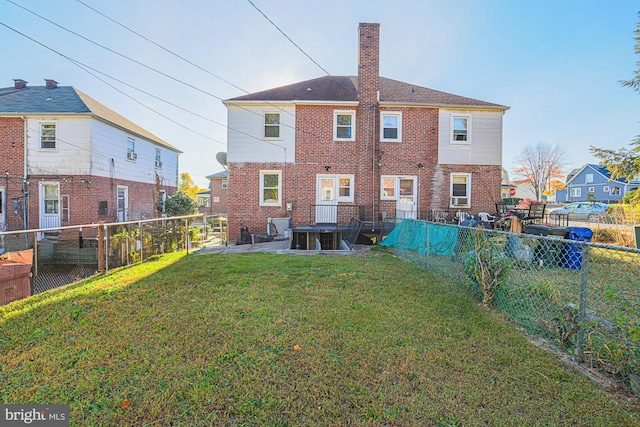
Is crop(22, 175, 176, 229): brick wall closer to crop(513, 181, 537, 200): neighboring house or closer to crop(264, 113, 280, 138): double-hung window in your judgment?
crop(264, 113, 280, 138): double-hung window

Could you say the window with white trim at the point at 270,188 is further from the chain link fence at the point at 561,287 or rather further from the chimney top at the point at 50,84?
the chimney top at the point at 50,84

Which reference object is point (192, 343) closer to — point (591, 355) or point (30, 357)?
point (30, 357)

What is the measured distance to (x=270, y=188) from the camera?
1198cm

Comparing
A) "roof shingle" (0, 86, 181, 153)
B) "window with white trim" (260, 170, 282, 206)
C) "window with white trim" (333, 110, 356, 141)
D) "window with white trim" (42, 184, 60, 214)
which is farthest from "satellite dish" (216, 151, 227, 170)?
"window with white trim" (42, 184, 60, 214)

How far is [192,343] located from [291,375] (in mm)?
1233

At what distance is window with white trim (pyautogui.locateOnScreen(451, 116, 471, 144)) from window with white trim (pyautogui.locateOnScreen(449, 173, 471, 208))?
1568mm

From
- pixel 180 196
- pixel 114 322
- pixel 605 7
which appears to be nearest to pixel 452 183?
pixel 605 7

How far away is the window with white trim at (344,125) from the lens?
12023 millimetres

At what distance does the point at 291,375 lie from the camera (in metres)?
2.37

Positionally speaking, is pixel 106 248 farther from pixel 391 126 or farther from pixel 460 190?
pixel 460 190

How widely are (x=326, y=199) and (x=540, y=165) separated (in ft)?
117

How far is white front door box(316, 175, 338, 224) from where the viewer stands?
11891 mm

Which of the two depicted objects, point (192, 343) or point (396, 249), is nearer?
point (192, 343)

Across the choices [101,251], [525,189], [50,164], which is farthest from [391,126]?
[525,189]
